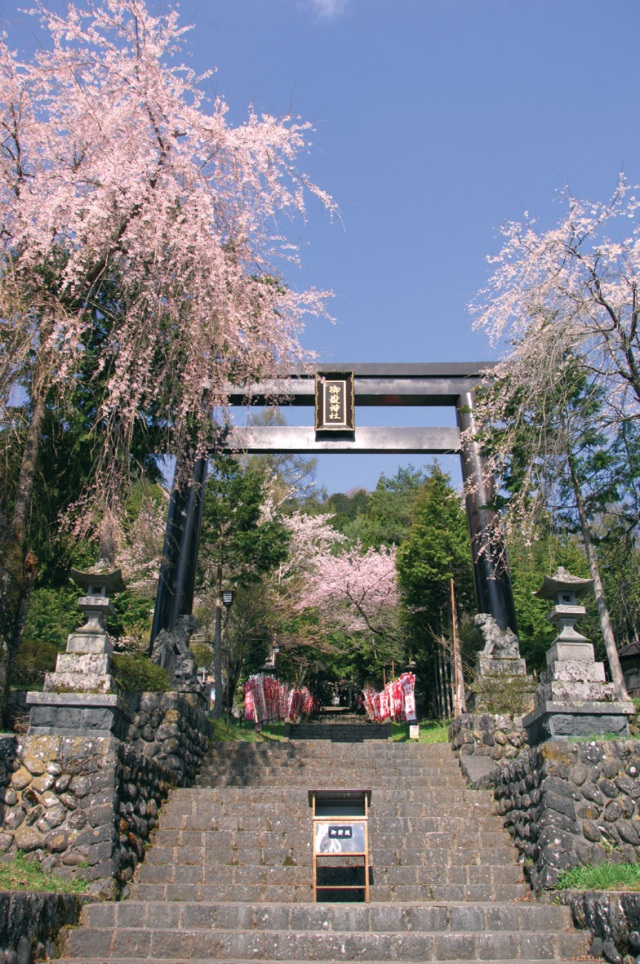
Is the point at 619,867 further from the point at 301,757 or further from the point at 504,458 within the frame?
the point at 504,458

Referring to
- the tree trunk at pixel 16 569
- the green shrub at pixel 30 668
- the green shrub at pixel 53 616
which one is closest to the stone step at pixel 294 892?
the tree trunk at pixel 16 569

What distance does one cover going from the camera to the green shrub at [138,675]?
9078 mm

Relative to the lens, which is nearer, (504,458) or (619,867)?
(619,867)

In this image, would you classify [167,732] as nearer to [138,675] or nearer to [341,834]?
[138,675]

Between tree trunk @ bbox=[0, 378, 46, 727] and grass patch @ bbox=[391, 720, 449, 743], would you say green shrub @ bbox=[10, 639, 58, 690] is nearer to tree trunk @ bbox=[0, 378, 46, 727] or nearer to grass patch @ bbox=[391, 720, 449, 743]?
tree trunk @ bbox=[0, 378, 46, 727]

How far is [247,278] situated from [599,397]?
14.3 feet

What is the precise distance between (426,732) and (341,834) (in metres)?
12.2

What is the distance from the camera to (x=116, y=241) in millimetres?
7945

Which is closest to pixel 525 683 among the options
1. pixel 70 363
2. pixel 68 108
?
pixel 70 363

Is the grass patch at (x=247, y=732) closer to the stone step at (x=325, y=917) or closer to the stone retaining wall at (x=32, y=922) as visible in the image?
the stone step at (x=325, y=917)

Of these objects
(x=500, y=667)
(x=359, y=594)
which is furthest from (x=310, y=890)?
(x=359, y=594)

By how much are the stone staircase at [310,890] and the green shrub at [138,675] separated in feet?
4.63

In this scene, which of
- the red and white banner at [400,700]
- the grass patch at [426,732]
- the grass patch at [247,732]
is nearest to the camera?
the grass patch at [247,732]

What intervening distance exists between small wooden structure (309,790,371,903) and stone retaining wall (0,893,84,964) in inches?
73.0
